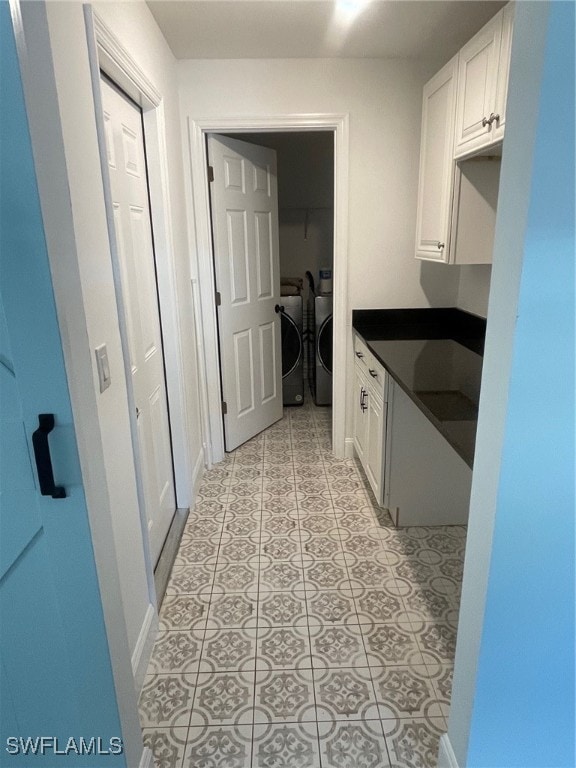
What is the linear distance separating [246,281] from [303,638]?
2.20 meters

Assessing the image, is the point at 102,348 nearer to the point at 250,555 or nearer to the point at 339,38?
Result: the point at 250,555

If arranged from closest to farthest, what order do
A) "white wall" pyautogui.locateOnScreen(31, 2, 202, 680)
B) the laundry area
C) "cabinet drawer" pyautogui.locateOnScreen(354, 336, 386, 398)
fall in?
"white wall" pyautogui.locateOnScreen(31, 2, 202, 680)
"cabinet drawer" pyautogui.locateOnScreen(354, 336, 386, 398)
the laundry area

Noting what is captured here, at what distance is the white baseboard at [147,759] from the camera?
3.95 feet

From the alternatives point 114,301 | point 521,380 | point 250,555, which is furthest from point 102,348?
point 250,555

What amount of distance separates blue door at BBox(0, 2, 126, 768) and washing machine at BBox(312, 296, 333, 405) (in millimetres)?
3127

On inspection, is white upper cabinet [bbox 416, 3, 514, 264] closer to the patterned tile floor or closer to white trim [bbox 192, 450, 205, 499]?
the patterned tile floor

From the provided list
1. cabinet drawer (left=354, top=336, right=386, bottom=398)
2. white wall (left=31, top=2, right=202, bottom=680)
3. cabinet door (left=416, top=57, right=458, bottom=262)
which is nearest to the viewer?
white wall (left=31, top=2, right=202, bottom=680)

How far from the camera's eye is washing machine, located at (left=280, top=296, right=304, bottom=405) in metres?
4.03

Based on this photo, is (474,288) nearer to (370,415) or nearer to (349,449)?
(370,415)

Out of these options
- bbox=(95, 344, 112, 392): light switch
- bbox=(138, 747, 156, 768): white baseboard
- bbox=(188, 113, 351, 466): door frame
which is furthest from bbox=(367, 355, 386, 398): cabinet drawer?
bbox=(138, 747, 156, 768): white baseboard

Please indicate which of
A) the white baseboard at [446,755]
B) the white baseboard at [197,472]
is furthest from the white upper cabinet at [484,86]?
the white baseboard at [197,472]

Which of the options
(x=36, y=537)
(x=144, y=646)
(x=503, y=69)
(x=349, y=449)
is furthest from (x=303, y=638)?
(x=503, y=69)

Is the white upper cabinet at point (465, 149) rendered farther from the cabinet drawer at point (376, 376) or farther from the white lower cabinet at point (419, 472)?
the white lower cabinet at point (419, 472)

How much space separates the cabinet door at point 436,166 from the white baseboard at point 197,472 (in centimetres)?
173
